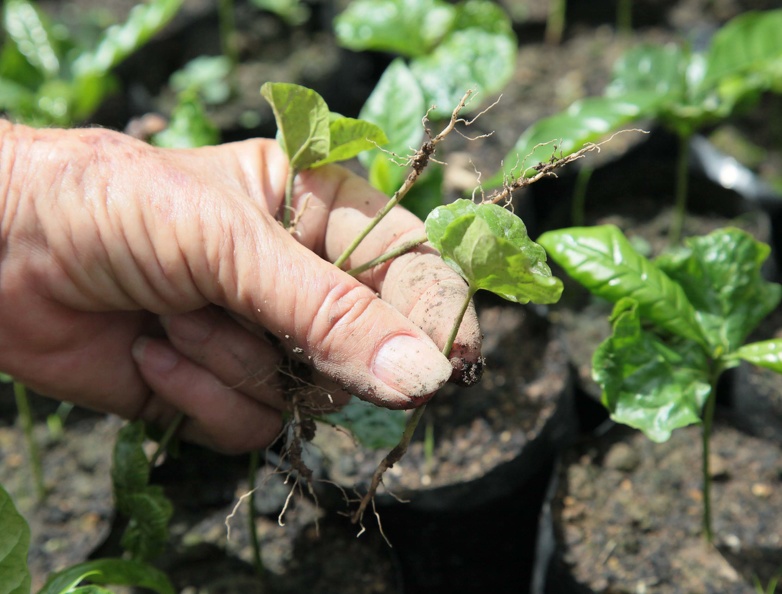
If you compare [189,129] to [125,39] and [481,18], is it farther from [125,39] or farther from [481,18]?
[481,18]

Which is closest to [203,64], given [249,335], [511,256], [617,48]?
[617,48]

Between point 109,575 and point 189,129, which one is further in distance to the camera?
point 189,129

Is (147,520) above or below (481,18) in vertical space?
below

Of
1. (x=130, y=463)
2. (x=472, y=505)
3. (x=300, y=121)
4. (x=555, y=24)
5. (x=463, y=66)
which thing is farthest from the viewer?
(x=555, y=24)

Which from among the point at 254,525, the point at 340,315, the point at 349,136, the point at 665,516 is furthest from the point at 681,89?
the point at 254,525

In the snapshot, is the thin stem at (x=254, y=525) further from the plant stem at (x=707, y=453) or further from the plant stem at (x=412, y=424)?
the plant stem at (x=707, y=453)

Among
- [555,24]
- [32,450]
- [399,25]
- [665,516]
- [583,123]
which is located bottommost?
[665,516]

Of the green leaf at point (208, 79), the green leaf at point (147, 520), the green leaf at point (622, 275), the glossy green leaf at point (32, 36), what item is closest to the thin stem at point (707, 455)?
the green leaf at point (622, 275)
